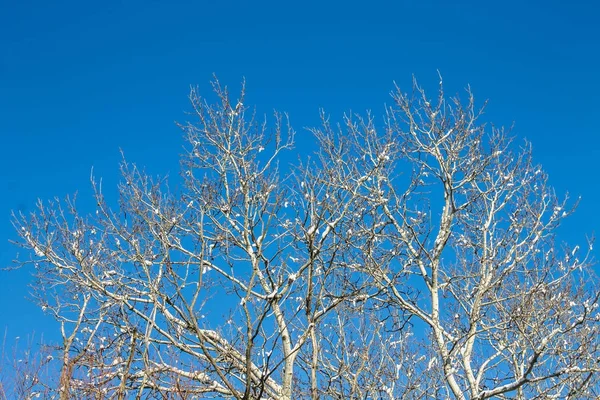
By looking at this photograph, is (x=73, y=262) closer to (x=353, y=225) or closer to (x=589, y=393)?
(x=353, y=225)

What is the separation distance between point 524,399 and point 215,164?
6.33 m

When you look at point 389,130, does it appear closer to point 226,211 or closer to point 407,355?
point 226,211

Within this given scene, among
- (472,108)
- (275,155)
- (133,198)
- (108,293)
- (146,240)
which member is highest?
(472,108)

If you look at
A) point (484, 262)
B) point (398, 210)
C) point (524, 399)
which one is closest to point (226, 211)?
point (398, 210)

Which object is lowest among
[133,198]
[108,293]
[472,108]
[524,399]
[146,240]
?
[524,399]

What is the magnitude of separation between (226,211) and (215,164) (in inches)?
44.2

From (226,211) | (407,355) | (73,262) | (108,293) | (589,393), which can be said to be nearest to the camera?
(108,293)

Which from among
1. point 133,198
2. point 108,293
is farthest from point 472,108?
point 108,293

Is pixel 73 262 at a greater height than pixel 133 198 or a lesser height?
lesser

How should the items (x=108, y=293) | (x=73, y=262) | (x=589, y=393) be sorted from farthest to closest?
(x=589, y=393) → (x=73, y=262) → (x=108, y=293)

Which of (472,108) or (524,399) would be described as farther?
(472,108)

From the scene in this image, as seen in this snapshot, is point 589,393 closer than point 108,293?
No

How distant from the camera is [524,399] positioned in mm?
10883

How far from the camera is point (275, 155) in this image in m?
11.1
